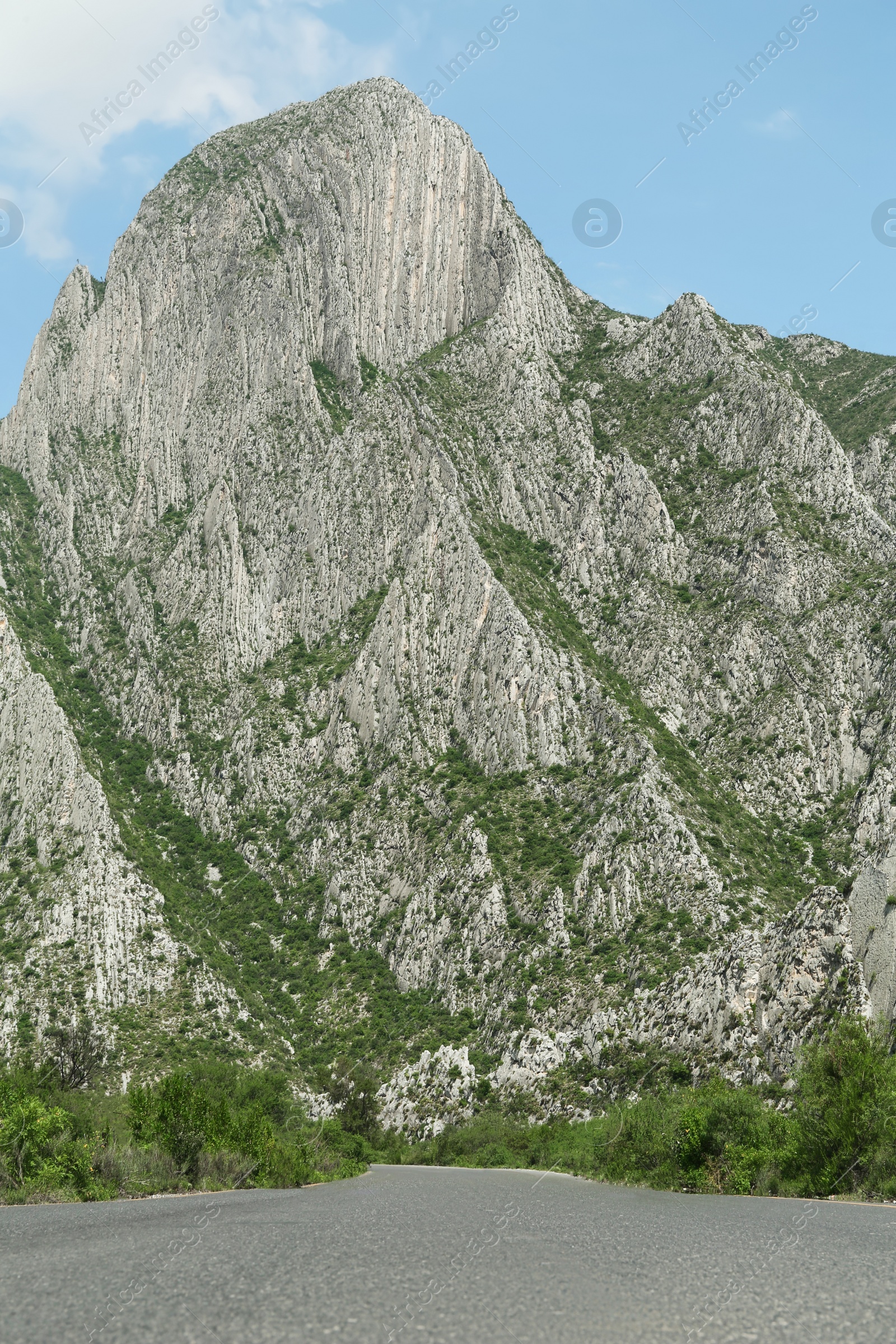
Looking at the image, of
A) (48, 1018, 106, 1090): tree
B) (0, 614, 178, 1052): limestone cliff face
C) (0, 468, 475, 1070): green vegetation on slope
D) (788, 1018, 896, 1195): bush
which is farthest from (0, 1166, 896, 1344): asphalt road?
(0, 468, 475, 1070): green vegetation on slope

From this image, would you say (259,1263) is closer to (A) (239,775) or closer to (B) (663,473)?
(A) (239,775)

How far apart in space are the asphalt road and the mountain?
2404cm

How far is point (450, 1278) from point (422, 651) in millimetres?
89369

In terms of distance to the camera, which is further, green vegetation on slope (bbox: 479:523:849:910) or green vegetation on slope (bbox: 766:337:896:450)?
green vegetation on slope (bbox: 766:337:896:450)

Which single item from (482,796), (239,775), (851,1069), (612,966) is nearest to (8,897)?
(239,775)

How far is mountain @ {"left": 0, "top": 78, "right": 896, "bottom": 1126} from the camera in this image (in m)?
67.8

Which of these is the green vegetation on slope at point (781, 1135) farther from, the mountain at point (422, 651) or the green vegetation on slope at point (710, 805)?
the green vegetation on slope at point (710, 805)

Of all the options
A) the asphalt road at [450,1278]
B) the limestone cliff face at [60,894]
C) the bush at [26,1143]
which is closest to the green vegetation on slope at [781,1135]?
the asphalt road at [450,1278]

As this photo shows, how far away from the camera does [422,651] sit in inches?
3856

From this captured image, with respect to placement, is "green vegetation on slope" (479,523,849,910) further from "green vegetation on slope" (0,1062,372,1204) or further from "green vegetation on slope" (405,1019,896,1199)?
"green vegetation on slope" (0,1062,372,1204)

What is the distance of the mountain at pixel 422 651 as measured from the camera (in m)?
67.8

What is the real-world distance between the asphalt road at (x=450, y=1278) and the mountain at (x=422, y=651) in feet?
78.9

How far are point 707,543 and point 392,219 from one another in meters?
74.2

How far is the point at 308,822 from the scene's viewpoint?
302 ft
